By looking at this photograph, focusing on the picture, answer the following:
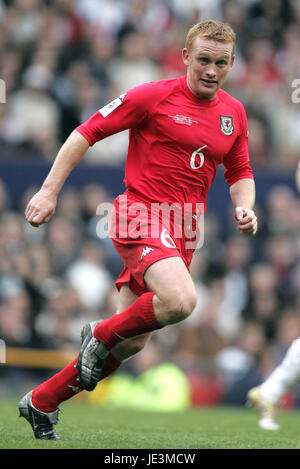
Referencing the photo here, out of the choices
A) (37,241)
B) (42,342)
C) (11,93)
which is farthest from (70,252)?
(11,93)

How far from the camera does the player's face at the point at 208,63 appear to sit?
209 inches

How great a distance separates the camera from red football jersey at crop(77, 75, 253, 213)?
5309 mm

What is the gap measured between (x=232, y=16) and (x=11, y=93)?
167 inches

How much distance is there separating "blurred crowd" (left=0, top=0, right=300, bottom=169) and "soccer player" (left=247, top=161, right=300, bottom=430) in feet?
17.5

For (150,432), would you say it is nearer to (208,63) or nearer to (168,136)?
(168,136)

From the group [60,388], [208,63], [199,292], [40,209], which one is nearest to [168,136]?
[208,63]

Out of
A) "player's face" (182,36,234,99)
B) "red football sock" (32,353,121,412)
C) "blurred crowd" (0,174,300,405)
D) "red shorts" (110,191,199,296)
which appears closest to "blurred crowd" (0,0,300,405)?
"blurred crowd" (0,174,300,405)

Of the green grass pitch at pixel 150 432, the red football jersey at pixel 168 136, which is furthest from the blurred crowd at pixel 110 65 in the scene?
the red football jersey at pixel 168 136

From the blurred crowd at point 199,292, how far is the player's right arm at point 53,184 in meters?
4.87

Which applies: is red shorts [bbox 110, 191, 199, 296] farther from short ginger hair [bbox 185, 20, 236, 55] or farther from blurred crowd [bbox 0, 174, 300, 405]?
blurred crowd [bbox 0, 174, 300, 405]

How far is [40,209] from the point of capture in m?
4.98

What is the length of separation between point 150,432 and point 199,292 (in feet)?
16.8

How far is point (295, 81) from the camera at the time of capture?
508 inches

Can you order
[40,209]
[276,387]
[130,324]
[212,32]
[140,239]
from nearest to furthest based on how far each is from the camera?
[40,209] < [130,324] < [140,239] < [212,32] < [276,387]
